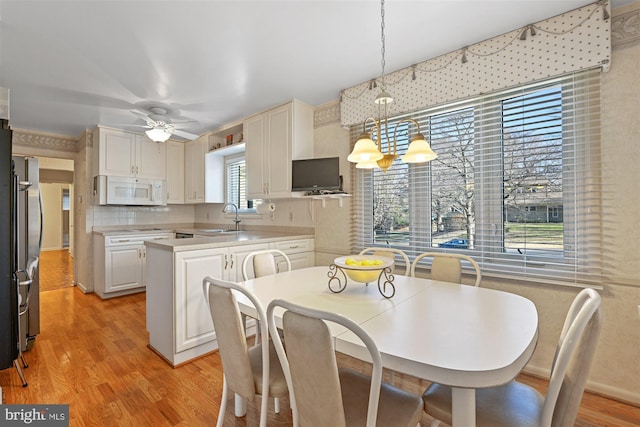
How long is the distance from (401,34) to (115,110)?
3248 millimetres

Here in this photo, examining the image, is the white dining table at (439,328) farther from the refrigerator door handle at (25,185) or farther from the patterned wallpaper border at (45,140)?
the patterned wallpaper border at (45,140)

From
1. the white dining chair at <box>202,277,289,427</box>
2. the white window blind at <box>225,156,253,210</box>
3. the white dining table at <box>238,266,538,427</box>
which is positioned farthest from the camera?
the white window blind at <box>225,156,253,210</box>

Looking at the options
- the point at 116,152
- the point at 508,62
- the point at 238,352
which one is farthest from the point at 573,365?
the point at 116,152

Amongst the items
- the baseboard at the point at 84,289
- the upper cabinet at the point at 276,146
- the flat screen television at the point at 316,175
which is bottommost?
the baseboard at the point at 84,289

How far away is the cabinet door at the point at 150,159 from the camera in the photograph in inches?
175

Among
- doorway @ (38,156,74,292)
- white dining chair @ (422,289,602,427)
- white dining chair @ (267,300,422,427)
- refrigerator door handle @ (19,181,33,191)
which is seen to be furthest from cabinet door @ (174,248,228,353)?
doorway @ (38,156,74,292)

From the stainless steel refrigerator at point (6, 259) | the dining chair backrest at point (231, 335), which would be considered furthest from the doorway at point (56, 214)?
the dining chair backrest at point (231, 335)

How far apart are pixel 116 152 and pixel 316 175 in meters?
3.10

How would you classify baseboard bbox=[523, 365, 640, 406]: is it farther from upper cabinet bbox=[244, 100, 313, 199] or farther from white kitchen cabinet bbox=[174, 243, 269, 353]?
upper cabinet bbox=[244, 100, 313, 199]

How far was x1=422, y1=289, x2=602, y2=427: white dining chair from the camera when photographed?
3.03 feet

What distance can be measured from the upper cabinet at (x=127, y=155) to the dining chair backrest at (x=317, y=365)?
430 centimetres

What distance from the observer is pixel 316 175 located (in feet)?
10.1

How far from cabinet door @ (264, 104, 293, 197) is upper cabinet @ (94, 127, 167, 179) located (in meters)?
2.21

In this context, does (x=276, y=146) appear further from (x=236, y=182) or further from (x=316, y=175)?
(x=236, y=182)
